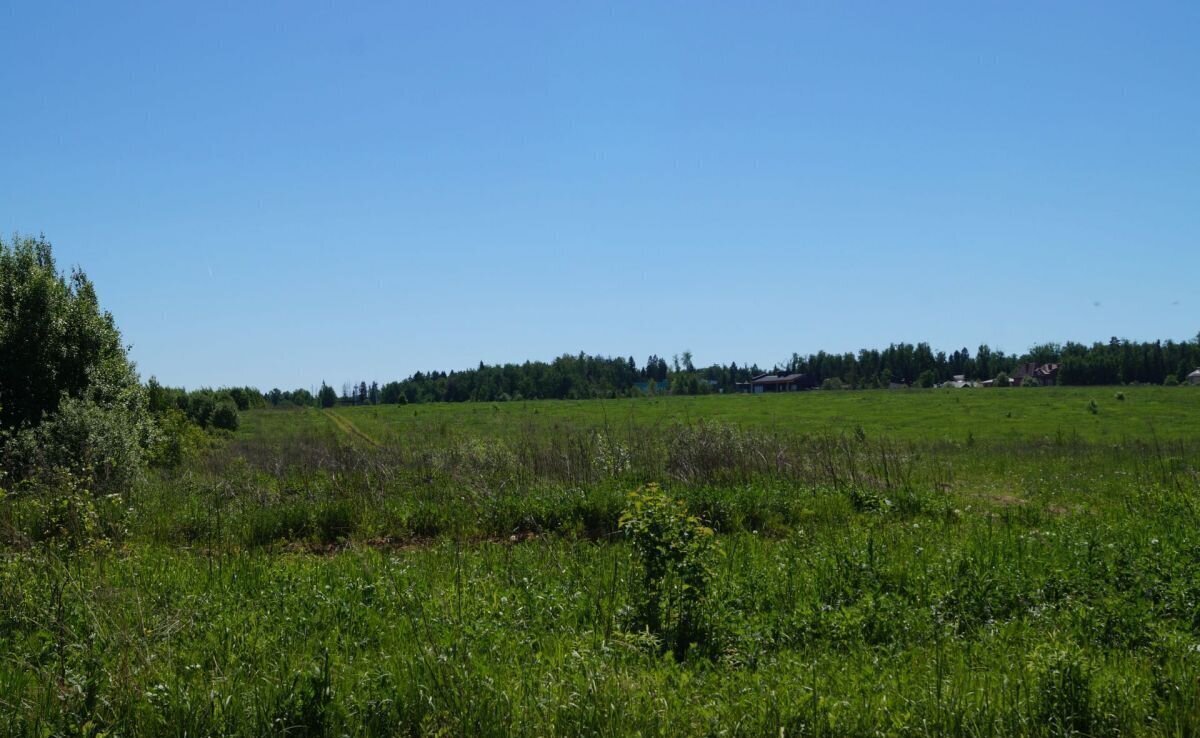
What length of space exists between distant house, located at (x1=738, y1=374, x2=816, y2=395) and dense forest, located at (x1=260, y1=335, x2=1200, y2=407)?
3.28 metres

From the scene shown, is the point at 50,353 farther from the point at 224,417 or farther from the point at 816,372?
A: the point at 816,372

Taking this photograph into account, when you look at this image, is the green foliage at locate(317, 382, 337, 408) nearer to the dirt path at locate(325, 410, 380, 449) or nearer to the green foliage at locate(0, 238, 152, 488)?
the dirt path at locate(325, 410, 380, 449)

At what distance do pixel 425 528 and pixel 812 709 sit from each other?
7094 mm

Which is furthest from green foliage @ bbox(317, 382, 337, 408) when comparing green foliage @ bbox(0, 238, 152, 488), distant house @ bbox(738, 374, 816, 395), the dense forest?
green foliage @ bbox(0, 238, 152, 488)

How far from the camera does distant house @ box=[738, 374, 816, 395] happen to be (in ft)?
449

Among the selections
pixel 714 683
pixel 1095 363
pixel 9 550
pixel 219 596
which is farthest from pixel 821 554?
pixel 1095 363

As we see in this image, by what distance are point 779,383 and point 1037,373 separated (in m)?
42.9

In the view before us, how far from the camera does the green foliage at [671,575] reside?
5.82m

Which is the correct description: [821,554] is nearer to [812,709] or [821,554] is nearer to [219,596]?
[812,709]

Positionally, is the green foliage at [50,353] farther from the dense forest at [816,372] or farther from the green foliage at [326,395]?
the green foliage at [326,395]

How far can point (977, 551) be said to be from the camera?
26.0ft

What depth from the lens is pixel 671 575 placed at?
621 cm

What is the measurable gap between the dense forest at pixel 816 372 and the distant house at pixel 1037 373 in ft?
7.05

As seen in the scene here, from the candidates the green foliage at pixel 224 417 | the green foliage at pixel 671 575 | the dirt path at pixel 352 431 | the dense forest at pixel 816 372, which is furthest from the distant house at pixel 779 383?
the green foliage at pixel 671 575
